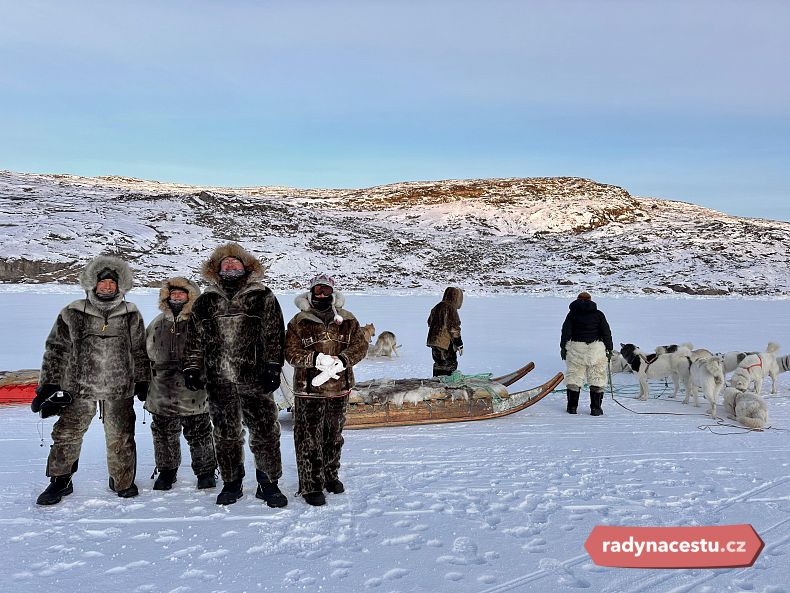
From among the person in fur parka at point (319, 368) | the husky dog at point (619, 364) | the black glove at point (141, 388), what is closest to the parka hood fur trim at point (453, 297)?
the husky dog at point (619, 364)

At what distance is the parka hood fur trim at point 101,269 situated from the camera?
425 centimetres

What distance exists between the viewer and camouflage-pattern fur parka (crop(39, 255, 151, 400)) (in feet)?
13.8

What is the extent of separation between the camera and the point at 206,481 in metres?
4.77

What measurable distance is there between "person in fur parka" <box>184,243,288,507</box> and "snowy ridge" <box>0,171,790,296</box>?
2963cm

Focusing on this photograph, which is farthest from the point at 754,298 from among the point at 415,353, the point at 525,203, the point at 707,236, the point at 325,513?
the point at 525,203

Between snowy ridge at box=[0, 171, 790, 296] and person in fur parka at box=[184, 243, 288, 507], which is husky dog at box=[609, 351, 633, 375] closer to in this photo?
person in fur parka at box=[184, 243, 288, 507]

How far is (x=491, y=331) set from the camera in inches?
669

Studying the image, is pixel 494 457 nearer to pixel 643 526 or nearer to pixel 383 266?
pixel 643 526

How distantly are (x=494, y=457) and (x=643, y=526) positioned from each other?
183cm

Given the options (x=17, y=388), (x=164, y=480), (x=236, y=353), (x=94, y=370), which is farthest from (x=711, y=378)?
(x=17, y=388)

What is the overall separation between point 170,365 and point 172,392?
0.69 feet

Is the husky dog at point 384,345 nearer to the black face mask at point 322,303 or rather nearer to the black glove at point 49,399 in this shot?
the black face mask at point 322,303

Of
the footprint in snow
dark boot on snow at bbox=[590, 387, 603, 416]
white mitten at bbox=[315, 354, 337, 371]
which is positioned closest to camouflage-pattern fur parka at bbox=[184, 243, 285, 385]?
white mitten at bbox=[315, 354, 337, 371]

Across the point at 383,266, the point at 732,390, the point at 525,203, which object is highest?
the point at 525,203
